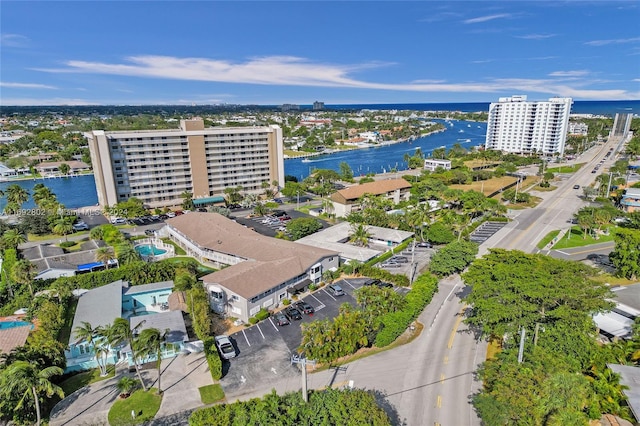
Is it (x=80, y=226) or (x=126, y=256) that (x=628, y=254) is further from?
(x=80, y=226)

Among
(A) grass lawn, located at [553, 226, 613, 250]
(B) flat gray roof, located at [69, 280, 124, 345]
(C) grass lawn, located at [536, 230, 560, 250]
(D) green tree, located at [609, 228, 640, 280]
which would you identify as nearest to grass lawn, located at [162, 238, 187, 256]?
(B) flat gray roof, located at [69, 280, 124, 345]

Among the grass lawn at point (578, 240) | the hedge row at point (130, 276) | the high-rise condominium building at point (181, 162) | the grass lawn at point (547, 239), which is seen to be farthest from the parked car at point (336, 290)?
the high-rise condominium building at point (181, 162)

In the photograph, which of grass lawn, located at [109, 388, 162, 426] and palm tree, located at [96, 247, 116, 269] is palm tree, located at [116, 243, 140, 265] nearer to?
palm tree, located at [96, 247, 116, 269]

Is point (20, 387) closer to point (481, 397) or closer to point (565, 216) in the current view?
point (481, 397)

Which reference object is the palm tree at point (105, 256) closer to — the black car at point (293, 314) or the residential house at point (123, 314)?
the residential house at point (123, 314)

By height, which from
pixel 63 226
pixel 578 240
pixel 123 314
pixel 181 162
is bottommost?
pixel 123 314

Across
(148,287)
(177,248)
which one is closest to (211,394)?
(148,287)
